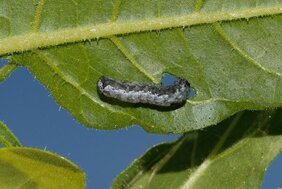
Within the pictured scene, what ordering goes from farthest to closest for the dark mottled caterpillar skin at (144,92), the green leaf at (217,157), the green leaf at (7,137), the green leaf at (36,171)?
the green leaf at (217,157)
the dark mottled caterpillar skin at (144,92)
the green leaf at (7,137)
the green leaf at (36,171)

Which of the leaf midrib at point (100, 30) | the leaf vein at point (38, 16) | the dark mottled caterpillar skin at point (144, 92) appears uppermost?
the leaf vein at point (38, 16)

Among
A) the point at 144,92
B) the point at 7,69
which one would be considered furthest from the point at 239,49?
the point at 7,69

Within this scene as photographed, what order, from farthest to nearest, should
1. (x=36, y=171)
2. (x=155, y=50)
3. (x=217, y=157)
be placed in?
1. (x=217, y=157)
2. (x=155, y=50)
3. (x=36, y=171)

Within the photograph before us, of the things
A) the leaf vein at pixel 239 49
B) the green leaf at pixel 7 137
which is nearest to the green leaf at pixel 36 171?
the green leaf at pixel 7 137

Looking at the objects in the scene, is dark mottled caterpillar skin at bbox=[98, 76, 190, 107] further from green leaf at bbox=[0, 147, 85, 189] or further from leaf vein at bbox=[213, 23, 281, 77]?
green leaf at bbox=[0, 147, 85, 189]

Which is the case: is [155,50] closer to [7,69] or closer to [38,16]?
[38,16]

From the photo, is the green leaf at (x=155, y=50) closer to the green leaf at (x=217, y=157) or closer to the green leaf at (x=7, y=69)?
the green leaf at (x=7, y=69)

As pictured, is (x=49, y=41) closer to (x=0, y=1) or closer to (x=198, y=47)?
(x=0, y=1)
